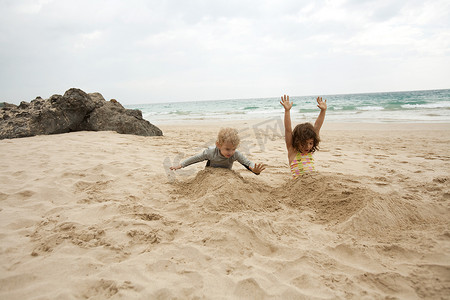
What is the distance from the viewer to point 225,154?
142 inches


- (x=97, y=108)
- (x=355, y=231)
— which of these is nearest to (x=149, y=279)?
(x=355, y=231)

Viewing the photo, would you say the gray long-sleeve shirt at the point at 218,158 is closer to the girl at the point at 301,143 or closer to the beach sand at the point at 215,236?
the beach sand at the point at 215,236

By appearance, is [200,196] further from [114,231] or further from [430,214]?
[430,214]

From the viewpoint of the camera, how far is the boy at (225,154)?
3.43 meters

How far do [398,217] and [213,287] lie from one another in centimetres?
194

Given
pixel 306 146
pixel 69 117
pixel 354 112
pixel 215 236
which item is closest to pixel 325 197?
pixel 306 146

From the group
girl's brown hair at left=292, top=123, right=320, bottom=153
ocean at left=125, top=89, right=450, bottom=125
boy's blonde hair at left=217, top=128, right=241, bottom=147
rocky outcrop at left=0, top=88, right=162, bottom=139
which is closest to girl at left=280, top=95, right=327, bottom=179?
girl's brown hair at left=292, top=123, right=320, bottom=153

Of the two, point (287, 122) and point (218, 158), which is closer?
point (218, 158)

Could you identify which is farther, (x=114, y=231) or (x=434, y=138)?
(x=434, y=138)

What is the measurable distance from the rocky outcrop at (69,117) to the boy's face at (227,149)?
5361mm

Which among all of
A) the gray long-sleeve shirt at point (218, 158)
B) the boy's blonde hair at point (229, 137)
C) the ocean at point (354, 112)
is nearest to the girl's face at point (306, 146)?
the gray long-sleeve shirt at point (218, 158)

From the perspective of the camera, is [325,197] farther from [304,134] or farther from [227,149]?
[227,149]

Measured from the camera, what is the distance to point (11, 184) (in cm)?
333

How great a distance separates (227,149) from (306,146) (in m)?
1.19
